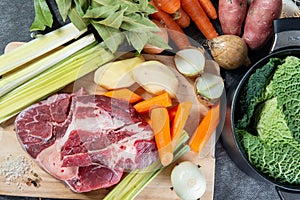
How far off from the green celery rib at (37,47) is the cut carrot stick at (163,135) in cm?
35

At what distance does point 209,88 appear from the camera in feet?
5.50

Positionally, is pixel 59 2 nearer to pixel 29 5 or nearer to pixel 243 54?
pixel 29 5

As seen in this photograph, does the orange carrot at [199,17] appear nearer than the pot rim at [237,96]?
No

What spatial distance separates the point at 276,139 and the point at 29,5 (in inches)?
35.8

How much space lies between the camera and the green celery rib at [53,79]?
1648mm

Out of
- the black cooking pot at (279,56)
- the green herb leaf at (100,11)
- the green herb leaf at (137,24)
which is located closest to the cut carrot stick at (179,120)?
the black cooking pot at (279,56)

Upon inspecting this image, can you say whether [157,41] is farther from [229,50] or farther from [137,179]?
[137,179]

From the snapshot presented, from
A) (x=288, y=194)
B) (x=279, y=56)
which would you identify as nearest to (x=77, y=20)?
(x=279, y=56)

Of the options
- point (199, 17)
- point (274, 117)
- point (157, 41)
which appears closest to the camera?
point (274, 117)

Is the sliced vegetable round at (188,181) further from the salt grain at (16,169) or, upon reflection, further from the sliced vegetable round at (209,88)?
the salt grain at (16,169)

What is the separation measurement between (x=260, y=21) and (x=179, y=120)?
0.41m

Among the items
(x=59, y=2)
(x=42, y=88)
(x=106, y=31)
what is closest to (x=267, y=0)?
(x=106, y=31)

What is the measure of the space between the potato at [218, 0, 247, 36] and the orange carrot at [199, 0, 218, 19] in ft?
0.17

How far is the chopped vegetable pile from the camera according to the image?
1542mm
